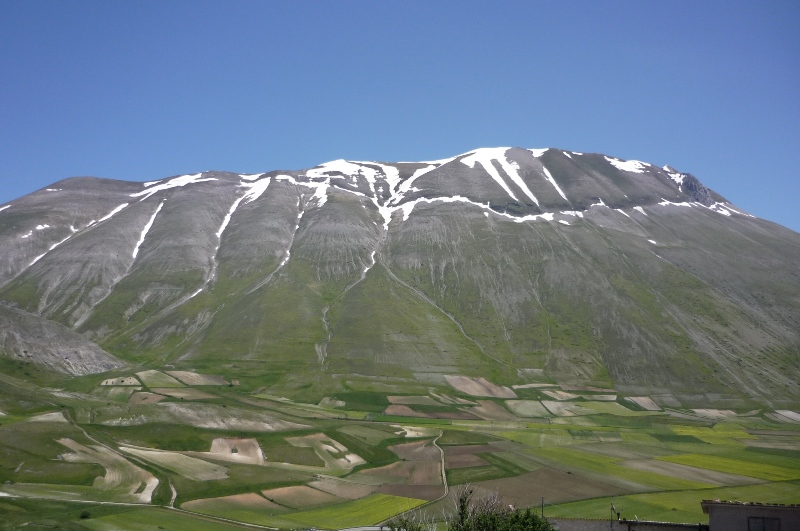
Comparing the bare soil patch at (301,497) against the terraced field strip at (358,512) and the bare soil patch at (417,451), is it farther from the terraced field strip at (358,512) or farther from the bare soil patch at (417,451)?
the bare soil patch at (417,451)

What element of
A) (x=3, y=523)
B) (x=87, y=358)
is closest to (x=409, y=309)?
(x=87, y=358)

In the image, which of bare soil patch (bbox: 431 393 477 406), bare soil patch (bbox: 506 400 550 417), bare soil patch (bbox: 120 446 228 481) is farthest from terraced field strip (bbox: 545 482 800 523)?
bare soil patch (bbox: 431 393 477 406)

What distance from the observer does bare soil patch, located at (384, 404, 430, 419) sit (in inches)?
4906

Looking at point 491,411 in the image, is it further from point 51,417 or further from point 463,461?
point 51,417

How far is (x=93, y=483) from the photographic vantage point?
6575cm

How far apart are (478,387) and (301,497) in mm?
83512

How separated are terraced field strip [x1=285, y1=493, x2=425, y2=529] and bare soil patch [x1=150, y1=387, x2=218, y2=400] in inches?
2298

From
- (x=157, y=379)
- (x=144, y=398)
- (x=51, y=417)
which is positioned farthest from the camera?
(x=157, y=379)

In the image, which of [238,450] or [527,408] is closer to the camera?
[238,450]

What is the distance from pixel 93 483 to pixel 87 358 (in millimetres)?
86325

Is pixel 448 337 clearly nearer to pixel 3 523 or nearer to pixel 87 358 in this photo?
pixel 87 358

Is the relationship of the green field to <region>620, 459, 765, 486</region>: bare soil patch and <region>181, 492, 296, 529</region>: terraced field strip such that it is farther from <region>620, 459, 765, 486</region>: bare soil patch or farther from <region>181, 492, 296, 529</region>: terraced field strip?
<region>620, 459, 765, 486</region>: bare soil patch

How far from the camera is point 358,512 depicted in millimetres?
63812

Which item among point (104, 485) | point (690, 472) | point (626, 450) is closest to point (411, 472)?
point (104, 485)
